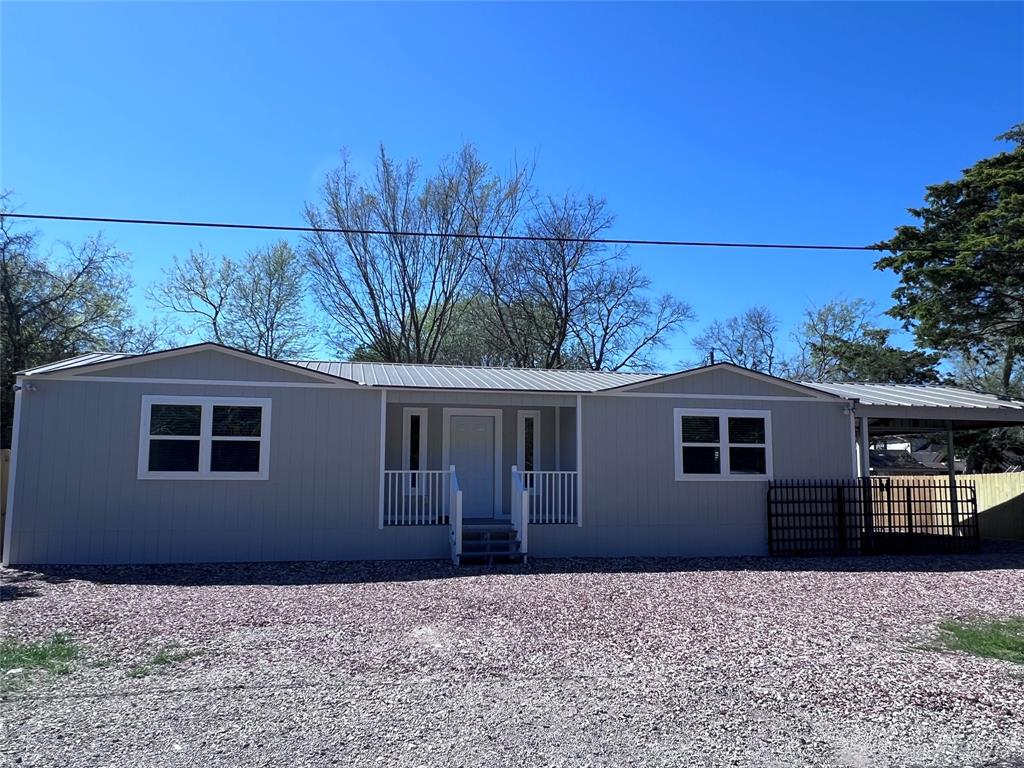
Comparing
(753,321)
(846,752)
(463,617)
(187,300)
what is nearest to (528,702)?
(846,752)

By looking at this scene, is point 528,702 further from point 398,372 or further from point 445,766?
point 398,372

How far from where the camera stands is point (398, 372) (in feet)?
44.6

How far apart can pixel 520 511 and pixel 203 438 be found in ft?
15.7

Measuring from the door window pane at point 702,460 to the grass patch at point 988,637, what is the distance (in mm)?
5252

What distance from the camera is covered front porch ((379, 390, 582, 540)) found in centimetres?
1217

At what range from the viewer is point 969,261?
18188 mm

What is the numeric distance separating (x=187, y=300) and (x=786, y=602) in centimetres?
2372

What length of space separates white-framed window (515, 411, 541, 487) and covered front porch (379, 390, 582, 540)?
0.06 feet

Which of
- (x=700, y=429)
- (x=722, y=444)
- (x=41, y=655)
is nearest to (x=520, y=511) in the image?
(x=700, y=429)

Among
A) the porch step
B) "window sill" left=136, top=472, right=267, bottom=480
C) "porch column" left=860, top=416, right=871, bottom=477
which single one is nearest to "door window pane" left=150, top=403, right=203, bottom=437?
"window sill" left=136, top=472, right=267, bottom=480

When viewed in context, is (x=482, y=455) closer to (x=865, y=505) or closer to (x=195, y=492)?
(x=195, y=492)

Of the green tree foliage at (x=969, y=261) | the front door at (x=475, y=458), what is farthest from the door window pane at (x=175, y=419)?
the green tree foliage at (x=969, y=261)

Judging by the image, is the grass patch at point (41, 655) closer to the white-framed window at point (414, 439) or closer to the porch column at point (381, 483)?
the porch column at point (381, 483)

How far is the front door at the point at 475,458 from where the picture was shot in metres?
13.7
